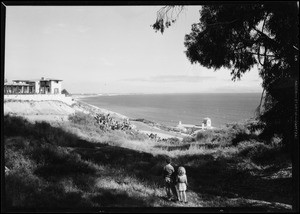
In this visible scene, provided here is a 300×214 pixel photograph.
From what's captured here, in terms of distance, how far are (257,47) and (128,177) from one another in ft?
23.9

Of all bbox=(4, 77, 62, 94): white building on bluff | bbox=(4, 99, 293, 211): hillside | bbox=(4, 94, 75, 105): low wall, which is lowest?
bbox=(4, 99, 293, 211): hillside

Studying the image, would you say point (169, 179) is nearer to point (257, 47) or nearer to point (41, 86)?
point (257, 47)

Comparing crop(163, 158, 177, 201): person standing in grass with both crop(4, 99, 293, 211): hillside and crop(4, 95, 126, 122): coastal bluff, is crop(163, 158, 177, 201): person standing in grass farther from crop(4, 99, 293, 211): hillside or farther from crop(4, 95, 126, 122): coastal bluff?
crop(4, 95, 126, 122): coastal bluff

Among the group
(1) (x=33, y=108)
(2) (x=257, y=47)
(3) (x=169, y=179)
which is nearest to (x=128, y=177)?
(3) (x=169, y=179)

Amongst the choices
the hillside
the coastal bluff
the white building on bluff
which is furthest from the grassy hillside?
the white building on bluff

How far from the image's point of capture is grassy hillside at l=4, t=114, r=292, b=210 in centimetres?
918

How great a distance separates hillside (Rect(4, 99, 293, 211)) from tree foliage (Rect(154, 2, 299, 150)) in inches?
73.1

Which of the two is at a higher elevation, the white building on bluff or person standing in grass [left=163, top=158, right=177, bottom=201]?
the white building on bluff

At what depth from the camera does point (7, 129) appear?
19.3 metres

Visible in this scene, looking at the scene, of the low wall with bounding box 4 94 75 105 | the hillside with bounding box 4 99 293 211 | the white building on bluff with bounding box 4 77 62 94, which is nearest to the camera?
the hillside with bounding box 4 99 293 211

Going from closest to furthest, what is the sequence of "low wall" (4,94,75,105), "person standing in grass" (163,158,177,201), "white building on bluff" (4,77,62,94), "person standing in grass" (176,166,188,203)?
1. "person standing in grass" (176,166,188,203)
2. "person standing in grass" (163,158,177,201)
3. "low wall" (4,94,75,105)
4. "white building on bluff" (4,77,62,94)

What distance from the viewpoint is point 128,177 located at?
473 inches

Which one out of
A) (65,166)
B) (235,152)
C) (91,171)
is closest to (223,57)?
(91,171)

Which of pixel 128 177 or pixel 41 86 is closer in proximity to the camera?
pixel 128 177
